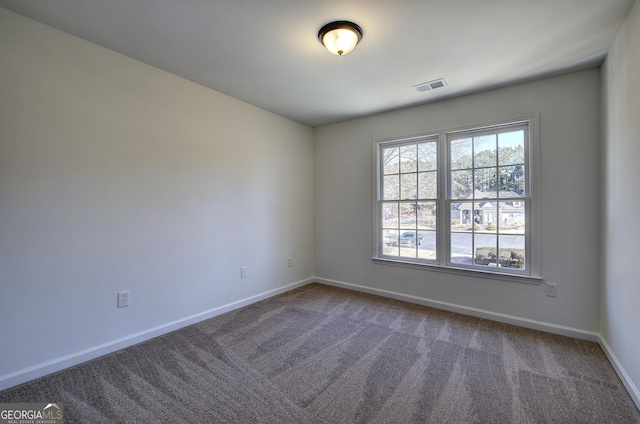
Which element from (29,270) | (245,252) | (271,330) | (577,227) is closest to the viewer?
(29,270)

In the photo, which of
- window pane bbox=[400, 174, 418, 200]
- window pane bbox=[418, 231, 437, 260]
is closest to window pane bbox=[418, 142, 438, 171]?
window pane bbox=[400, 174, 418, 200]

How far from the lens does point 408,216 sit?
358 cm

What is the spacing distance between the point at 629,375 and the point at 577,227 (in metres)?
1.24

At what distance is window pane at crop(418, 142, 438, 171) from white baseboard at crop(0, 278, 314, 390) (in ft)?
9.28

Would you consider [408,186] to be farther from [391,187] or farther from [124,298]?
[124,298]

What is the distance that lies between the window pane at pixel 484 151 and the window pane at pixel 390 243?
1.29m

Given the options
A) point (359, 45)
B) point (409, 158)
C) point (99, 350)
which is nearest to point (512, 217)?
point (409, 158)

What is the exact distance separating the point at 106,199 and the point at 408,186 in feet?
Answer: 10.6

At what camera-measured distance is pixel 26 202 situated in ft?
6.27

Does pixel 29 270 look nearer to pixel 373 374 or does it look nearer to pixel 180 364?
pixel 180 364

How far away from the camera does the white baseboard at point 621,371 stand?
66.6 inches

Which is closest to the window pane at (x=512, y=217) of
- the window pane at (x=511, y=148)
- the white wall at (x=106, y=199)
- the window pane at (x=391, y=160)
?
the window pane at (x=511, y=148)

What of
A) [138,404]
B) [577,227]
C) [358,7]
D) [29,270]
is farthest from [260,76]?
[577,227]

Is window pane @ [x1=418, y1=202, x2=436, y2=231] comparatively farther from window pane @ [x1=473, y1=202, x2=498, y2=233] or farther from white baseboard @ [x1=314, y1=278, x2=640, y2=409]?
white baseboard @ [x1=314, y1=278, x2=640, y2=409]
